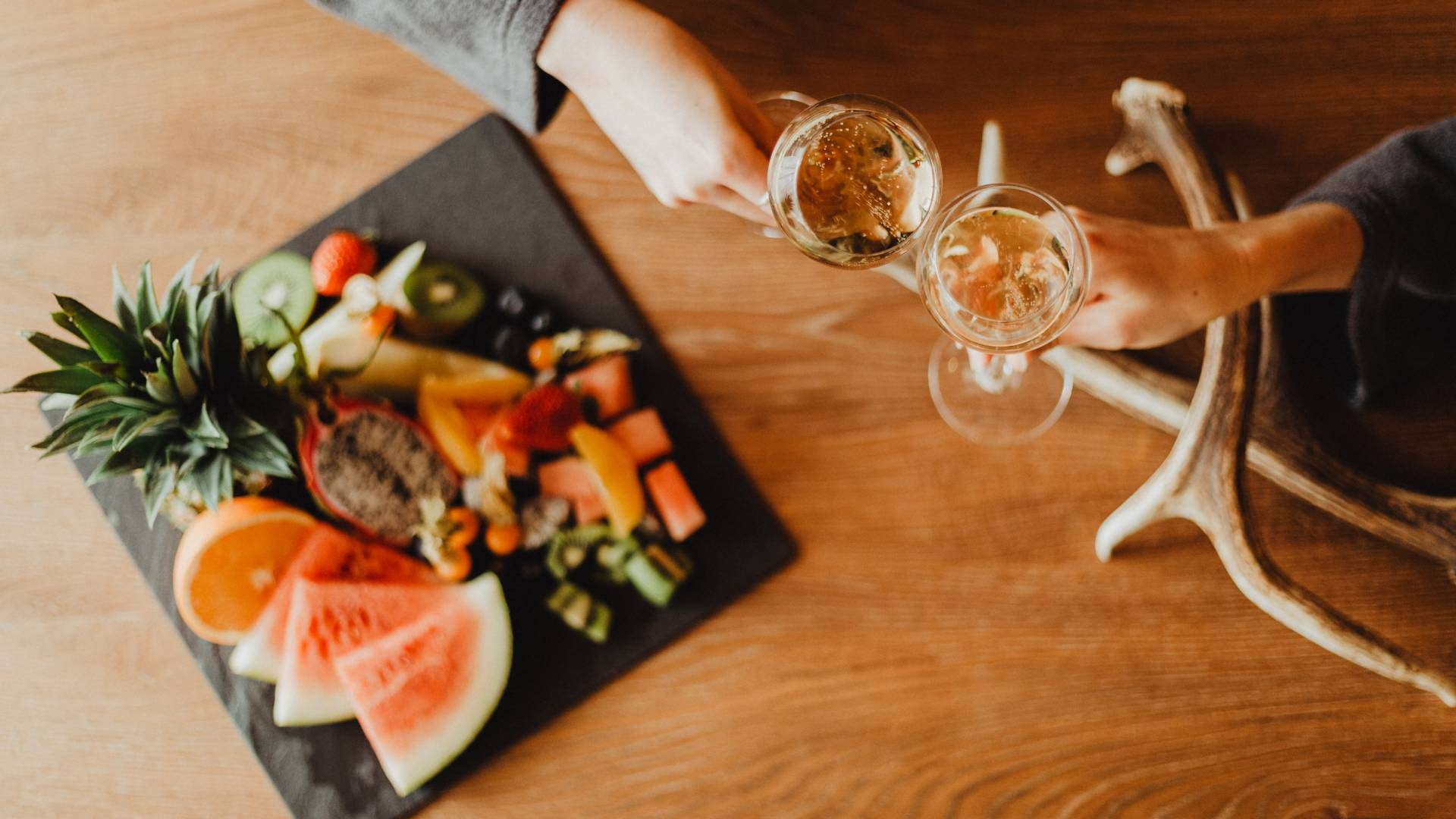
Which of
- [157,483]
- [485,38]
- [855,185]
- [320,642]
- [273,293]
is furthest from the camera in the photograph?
[273,293]

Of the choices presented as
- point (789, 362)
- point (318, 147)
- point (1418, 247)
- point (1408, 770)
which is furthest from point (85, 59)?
point (1408, 770)

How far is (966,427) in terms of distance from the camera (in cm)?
129

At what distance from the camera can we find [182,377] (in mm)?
1061

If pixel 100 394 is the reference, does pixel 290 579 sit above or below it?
below

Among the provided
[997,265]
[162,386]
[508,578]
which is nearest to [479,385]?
[508,578]

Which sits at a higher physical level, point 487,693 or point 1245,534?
point 1245,534

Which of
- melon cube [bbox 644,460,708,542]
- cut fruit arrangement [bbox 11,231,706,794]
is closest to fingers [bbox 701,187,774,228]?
cut fruit arrangement [bbox 11,231,706,794]

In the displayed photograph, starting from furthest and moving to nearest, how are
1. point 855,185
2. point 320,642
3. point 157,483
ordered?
point 320,642 < point 157,483 < point 855,185

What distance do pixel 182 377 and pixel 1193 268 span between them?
4.37ft

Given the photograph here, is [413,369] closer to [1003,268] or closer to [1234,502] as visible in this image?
[1003,268]

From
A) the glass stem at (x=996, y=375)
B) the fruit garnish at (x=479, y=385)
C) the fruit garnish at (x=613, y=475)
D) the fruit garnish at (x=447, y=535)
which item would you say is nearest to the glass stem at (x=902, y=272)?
the glass stem at (x=996, y=375)

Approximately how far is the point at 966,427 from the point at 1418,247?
65cm

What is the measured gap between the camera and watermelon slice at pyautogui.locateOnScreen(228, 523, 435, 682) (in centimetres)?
121

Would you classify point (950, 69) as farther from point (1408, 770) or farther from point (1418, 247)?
point (1408, 770)
